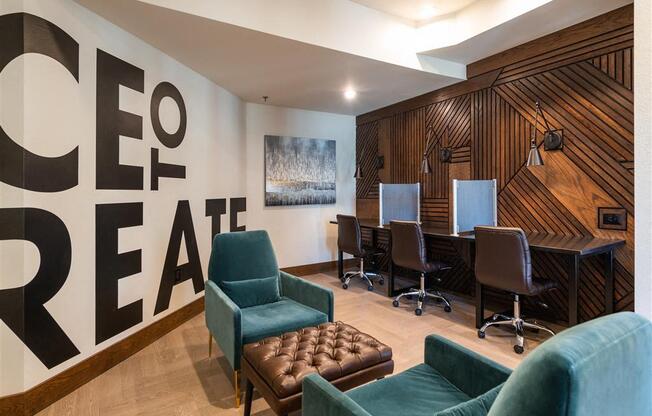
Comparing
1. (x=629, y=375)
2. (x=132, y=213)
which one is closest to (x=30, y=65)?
(x=132, y=213)

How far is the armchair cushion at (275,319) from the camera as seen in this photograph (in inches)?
90.9

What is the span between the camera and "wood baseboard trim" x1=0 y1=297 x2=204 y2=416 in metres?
2.14

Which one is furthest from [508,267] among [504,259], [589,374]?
[589,374]

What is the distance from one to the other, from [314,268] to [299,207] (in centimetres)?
113

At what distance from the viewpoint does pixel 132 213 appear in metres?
3.03

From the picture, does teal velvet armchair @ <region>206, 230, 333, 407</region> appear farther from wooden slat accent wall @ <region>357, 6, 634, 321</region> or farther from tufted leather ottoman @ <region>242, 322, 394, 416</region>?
wooden slat accent wall @ <region>357, 6, 634, 321</region>

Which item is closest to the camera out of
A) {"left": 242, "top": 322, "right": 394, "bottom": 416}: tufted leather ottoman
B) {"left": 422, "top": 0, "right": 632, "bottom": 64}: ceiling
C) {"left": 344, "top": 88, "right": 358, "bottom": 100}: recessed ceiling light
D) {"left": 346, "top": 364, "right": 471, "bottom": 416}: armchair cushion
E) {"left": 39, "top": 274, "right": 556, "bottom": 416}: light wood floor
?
{"left": 346, "top": 364, "right": 471, "bottom": 416}: armchair cushion

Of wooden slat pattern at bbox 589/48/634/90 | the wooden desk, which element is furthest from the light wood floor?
wooden slat pattern at bbox 589/48/634/90

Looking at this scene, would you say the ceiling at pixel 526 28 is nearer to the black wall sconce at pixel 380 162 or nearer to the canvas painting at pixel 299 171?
the black wall sconce at pixel 380 162

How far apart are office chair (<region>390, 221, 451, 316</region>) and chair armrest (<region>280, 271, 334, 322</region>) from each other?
1680 millimetres

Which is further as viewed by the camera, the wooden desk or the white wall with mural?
the wooden desk

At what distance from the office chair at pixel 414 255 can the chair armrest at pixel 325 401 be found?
273 centimetres

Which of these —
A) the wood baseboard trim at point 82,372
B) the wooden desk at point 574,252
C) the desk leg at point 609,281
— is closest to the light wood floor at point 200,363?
the wood baseboard trim at point 82,372

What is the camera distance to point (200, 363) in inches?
111
